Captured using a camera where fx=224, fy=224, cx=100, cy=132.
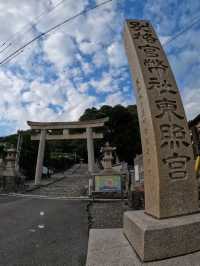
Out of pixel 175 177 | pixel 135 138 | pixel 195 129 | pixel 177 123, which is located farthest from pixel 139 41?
pixel 135 138

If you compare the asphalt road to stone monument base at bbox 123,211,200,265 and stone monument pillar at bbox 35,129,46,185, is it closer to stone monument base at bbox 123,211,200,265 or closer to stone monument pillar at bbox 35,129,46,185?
stone monument base at bbox 123,211,200,265

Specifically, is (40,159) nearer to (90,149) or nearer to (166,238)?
(90,149)

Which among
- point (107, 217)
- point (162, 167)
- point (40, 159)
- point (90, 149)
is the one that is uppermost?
point (90, 149)

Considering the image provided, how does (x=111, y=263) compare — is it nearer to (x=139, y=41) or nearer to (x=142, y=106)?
(x=142, y=106)

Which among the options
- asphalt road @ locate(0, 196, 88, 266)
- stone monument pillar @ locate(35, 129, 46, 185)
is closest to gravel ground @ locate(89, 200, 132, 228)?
asphalt road @ locate(0, 196, 88, 266)

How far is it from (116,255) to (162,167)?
1.17 meters

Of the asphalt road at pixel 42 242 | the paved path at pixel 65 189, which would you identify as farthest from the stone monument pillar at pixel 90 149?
the asphalt road at pixel 42 242

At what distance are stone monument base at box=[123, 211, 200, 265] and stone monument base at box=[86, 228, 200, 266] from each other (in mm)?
59

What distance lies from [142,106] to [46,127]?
1811cm

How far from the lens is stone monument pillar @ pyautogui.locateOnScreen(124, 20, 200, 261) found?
2.32 meters

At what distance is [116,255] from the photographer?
2.56 m

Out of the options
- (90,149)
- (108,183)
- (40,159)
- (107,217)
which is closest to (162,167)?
(107,217)

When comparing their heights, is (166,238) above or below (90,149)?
below

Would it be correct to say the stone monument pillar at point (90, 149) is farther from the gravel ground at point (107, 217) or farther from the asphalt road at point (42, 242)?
the asphalt road at point (42, 242)
